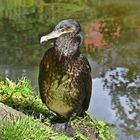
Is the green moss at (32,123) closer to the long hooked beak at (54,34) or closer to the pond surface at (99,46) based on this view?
the long hooked beak at (54,34)

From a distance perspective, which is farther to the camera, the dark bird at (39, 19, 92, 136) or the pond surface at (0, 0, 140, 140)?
the pond surface at (0, 0, 140, 140)

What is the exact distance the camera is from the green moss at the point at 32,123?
4672 millimetres

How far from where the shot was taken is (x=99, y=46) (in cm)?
1309

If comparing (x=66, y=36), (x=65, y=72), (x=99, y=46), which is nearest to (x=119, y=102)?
(x=99, y=46)

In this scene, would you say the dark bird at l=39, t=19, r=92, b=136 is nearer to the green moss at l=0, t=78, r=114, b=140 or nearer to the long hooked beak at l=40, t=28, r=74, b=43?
the long hooked beak at l=40, t=28, r=74, b=43

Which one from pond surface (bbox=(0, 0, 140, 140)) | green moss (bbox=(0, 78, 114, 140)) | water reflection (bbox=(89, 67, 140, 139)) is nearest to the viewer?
green moss (bbox=(0, 78, 114, 140))

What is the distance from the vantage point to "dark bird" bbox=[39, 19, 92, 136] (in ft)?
15.8

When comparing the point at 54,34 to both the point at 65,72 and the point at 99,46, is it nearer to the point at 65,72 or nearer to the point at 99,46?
the point at 65,72

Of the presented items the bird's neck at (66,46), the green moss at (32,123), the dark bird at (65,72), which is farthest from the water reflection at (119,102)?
the bird's neck at (66,46)

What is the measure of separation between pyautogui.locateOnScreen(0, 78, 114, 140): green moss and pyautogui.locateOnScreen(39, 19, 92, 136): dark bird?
26cm

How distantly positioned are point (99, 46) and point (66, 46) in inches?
327

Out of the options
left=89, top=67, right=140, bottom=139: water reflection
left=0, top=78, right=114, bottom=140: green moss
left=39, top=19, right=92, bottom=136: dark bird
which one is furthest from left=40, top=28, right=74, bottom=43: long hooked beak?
left=89, top=67, right=140, bottom=139: water reflection

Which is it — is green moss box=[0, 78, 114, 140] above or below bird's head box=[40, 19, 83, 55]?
below

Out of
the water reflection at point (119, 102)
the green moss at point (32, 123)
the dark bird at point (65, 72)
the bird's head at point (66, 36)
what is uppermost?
the bird's head at point (66, 36)
